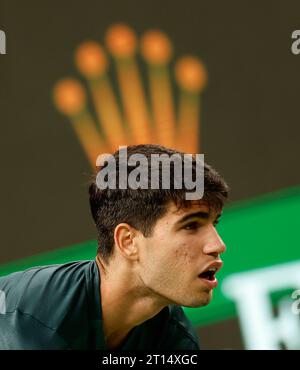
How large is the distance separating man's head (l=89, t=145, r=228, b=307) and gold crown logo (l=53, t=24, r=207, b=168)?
0.81 meters

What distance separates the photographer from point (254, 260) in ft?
6.74

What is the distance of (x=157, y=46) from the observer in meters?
2.10

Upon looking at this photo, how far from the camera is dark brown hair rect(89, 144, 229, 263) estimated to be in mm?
Result: 1239

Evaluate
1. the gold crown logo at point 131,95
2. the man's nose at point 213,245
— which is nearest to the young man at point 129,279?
the man's nose at point 213,245

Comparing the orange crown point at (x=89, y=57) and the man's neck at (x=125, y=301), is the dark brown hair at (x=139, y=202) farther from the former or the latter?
the orange crown point at (x=89, y=57)

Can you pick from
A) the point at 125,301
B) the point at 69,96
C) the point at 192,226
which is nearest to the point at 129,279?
the point at 125,301

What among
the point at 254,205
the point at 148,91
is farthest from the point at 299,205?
the point at 148,91

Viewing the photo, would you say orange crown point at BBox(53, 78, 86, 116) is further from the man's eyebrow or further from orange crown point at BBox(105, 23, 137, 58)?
the man's eyebrow

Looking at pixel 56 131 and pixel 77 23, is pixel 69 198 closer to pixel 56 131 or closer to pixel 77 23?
pixel 56 131

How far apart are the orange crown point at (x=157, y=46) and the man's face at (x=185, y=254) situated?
960 millimetres

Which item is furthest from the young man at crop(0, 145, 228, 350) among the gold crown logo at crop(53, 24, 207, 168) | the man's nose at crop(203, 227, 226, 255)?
the gold crown logo at crop(53, 24, 207, 168)

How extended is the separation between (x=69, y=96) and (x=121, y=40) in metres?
0.23

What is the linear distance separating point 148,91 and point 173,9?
256mm

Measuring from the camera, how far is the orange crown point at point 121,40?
210cm
